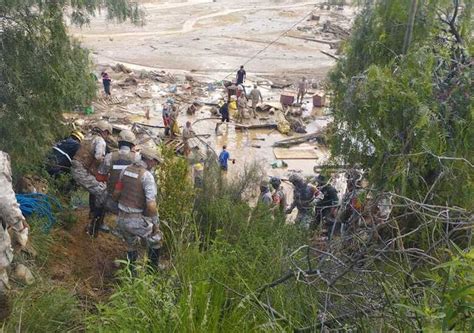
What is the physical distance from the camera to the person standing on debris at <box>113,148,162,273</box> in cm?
516

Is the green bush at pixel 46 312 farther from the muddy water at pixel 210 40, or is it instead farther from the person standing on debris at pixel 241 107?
the muddy water at pixel 210 40

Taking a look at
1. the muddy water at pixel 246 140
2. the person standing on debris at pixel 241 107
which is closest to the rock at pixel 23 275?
the muddy water at pixel 246 140

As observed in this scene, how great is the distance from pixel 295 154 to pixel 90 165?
8.42m

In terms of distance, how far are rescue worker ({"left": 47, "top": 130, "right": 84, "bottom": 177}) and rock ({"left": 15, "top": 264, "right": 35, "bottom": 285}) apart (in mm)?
2859

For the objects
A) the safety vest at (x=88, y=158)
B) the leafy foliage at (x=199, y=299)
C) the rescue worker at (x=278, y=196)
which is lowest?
the rescue worker at (x=278, y=196)

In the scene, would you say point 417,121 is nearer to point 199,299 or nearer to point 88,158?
point 199,299

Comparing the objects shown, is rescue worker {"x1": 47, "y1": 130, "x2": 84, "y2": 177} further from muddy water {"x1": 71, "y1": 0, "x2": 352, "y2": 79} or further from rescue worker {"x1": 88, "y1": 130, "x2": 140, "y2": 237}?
muddy water {"x1": 71, "y1": 0, "x2": 352, "y2": 79}

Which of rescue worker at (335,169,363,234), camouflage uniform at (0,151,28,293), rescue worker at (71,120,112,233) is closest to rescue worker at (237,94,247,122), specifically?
rescue worker at (71,120,112,233)

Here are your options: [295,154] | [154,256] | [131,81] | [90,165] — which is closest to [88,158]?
[90,165]

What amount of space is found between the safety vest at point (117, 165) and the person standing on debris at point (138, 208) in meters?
0.39

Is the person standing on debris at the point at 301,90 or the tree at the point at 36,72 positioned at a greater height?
the tree at the point at 36,72

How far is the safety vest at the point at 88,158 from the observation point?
629 cm

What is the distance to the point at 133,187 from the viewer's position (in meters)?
5.16

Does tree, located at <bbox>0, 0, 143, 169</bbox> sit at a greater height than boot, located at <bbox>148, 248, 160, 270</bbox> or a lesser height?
greater
